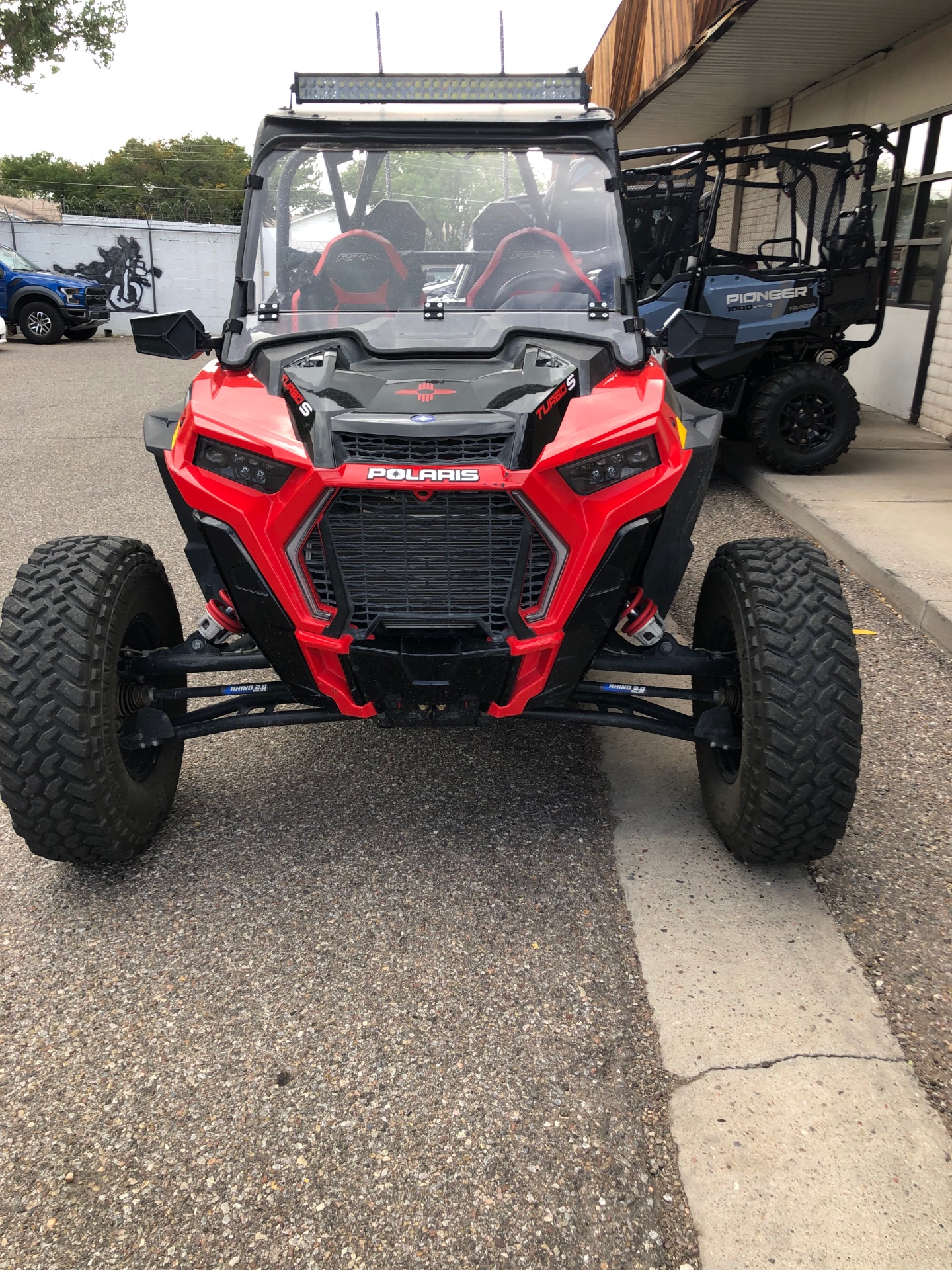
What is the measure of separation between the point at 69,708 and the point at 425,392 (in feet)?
4.41

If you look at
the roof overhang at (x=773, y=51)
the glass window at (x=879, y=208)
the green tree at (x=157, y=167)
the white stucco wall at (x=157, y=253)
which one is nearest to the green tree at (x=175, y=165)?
the green tree at (x=157, y=167)

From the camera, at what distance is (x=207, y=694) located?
125 inches

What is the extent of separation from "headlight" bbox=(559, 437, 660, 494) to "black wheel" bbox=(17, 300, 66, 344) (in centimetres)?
2235

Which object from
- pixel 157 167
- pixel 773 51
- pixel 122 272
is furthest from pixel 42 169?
pixel 773 51

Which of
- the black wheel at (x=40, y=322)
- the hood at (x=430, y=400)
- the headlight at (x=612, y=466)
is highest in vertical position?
the hood at (x=430, y=400)

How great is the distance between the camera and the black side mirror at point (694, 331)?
123 inches

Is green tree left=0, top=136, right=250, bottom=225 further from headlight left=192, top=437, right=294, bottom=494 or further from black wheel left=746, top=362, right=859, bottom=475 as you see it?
headlight left=192, top=437, right=294, bottom=494

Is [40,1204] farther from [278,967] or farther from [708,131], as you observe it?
[708,131]

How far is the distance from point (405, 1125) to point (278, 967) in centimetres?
65

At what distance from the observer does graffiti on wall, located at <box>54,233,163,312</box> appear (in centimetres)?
2767

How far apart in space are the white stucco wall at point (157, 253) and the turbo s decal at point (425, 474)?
26.8m

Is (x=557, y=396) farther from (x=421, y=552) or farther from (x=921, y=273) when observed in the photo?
Answer: (x=921, y=273)

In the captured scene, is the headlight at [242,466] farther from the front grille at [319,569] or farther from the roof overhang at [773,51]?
the roof overhang at [773,51]

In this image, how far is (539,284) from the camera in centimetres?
342
